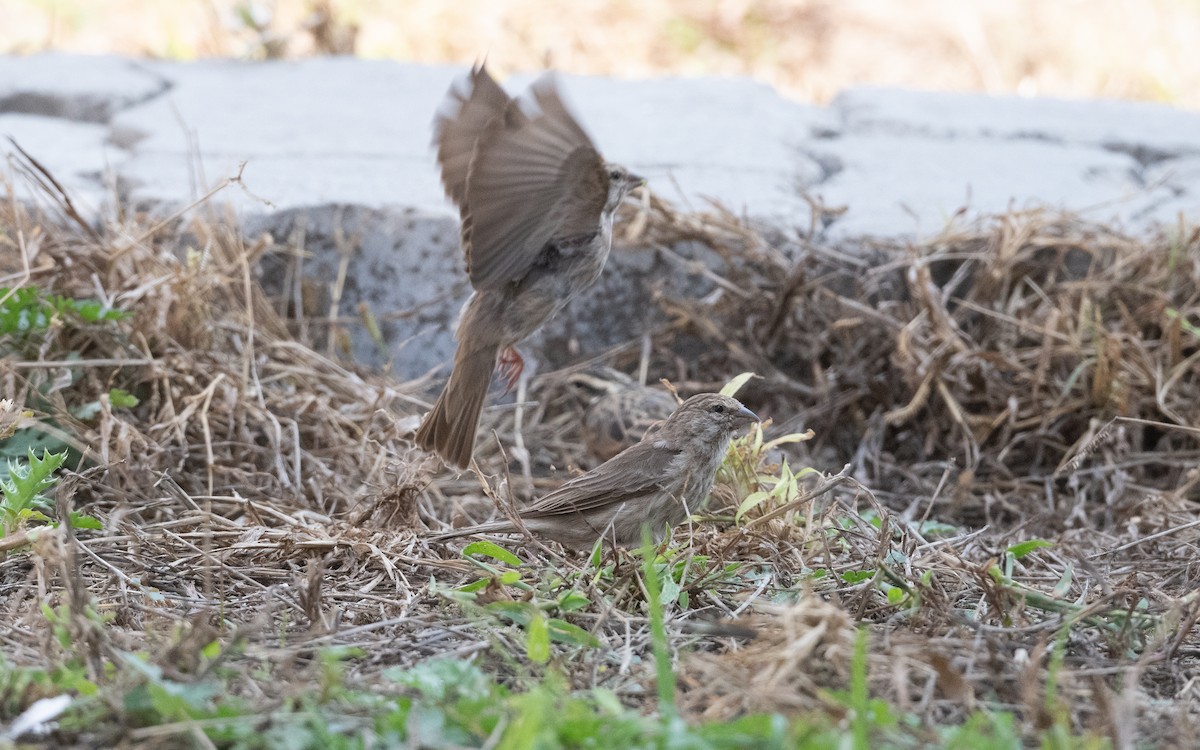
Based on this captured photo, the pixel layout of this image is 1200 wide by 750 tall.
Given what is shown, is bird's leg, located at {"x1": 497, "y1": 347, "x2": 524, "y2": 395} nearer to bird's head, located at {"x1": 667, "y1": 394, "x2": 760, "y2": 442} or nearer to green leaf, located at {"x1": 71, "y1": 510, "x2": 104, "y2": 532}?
bird's head, located at {"x1": 667, "y1": 394, "x2": 760, "y2": 442}

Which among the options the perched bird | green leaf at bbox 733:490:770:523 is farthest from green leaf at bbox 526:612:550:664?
the perched bird

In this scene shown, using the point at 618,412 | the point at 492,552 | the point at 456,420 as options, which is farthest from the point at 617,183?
the point at 618,412

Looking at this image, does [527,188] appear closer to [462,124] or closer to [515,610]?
[462,124]

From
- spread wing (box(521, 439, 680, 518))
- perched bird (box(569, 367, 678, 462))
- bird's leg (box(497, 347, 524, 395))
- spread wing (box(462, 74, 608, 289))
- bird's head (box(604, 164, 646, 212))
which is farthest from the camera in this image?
perched bird (box(569, 367, 678, 462))

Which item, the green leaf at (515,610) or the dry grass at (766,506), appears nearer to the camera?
the dry grass at (766,506)

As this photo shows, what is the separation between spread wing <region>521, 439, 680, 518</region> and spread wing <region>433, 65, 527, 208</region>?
0.90 m

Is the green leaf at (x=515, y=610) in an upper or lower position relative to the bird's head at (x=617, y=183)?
lower

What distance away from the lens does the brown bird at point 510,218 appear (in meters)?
3.49

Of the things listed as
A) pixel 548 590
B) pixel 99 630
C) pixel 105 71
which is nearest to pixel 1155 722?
pixel 548 590

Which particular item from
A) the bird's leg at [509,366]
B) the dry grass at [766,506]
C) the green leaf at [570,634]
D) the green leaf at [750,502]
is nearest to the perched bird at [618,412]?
the dry grass at [766,506]

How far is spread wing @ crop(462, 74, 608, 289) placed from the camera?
3453mm

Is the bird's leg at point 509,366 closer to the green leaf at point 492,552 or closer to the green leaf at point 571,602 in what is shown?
the green leaf at point 492,552

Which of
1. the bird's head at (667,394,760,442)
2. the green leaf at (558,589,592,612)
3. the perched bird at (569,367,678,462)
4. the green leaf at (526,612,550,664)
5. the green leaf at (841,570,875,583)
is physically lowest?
the perched bird at (569,367,678,462)

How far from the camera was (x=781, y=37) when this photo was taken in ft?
37.9
